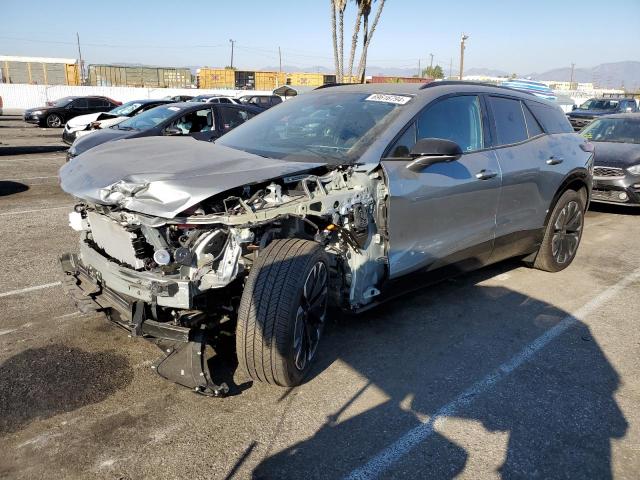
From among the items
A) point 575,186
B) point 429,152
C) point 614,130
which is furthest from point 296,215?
point 614,130

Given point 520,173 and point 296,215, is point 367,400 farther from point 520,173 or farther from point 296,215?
point 520,173

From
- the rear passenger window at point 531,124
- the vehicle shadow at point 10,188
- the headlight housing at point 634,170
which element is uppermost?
the rear passenger window at point 531,124

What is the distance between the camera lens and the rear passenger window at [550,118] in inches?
208

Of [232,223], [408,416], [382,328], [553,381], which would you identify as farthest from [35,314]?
[553,381]

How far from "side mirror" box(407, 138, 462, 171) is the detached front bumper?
19.3 feet

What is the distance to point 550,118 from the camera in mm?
5488

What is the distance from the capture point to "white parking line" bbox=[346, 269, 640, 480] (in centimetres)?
263

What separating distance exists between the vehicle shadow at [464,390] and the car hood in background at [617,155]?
16.6ft

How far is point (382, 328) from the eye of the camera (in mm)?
4184

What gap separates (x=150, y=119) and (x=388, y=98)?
772cm

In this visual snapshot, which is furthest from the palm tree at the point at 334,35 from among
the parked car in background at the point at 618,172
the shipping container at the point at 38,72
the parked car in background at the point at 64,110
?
the shipping container at the point at 38,72

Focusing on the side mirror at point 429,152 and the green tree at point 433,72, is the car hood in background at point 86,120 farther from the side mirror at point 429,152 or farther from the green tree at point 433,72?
the green tree at point 433,72

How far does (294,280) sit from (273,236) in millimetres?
501

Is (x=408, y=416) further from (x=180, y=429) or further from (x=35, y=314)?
(x=35, y=314)
